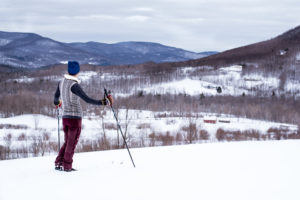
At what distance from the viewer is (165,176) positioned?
3926 millimetres

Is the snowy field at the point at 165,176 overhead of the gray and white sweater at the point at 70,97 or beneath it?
beneath

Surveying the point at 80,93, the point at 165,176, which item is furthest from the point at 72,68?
the point at 165,176

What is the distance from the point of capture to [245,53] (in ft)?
376

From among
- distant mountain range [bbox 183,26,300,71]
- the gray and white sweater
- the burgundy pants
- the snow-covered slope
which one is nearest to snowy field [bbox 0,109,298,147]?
the snow-covered slope

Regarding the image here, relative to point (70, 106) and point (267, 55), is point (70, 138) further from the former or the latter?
point (267, 55)

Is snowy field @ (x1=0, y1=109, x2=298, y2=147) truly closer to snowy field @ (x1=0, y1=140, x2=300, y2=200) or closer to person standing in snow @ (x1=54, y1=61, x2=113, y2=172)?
snowy field @ (x1=0, y1=140, x2=300, y2=200)

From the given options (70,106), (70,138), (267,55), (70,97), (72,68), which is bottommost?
(70,138)

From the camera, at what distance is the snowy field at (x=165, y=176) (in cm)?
333

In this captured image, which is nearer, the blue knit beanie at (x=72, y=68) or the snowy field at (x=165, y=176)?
the snowy field at (x=165, y=176)

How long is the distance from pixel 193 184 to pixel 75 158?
8.06 feet

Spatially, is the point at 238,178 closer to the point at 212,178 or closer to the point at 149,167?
the point at 212,178

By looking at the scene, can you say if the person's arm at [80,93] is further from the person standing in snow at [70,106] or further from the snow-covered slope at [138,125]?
the snow-covered slope at [138,125]

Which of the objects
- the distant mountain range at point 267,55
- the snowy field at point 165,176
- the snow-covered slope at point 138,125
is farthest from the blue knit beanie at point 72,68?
the distant mountain range at point 267,55

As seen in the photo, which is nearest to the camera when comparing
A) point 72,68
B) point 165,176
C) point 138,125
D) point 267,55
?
point 165,176
